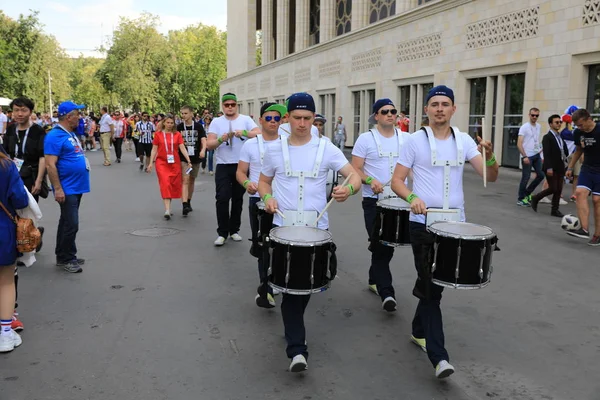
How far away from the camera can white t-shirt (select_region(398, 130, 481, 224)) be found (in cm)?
412

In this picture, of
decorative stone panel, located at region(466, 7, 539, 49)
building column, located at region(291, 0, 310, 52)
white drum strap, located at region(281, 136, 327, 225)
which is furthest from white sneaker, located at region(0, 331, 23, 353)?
building column, located at region(291, 0, 310, 52)

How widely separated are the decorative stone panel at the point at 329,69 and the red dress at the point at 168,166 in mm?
21322

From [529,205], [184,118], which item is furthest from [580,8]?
[184,118]

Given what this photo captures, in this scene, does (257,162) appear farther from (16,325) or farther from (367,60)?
(367,60)

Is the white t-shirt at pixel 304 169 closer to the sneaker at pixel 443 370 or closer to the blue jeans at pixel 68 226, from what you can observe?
the sneaker at pixel 443 370

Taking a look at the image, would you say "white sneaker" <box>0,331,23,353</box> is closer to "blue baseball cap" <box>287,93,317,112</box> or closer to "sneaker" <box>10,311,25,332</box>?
"sneaker" <box>10,311,25,332</box>

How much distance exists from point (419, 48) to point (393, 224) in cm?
1901

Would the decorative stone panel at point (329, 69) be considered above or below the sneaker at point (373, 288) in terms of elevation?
above

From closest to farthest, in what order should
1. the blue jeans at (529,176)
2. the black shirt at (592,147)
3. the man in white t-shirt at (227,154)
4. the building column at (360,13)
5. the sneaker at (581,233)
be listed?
the man in white t-shirt at (227,154) → the black shirt at (592,147) → the sneaker at (581,233) → the blue jeans at (529,176) → the building column at (360,13)

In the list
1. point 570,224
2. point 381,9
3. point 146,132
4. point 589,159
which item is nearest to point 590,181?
point 589,159

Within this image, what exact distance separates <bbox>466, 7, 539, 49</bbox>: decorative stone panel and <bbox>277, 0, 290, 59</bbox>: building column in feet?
77.9

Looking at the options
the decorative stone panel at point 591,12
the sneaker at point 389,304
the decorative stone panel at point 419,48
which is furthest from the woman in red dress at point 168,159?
the decorative stone panel at point 419,48

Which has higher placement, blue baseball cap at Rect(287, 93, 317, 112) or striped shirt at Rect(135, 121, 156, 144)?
blue baseball cap at Rect(287, 93, 317, 112)

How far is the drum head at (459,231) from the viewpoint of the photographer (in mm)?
3703
